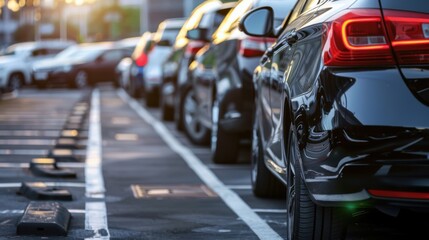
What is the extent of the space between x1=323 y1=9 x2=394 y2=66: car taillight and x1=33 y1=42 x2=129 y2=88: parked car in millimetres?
37343

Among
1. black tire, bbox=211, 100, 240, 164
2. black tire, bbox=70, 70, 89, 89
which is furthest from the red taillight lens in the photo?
black tire, bbox=70, 70, 89, 89

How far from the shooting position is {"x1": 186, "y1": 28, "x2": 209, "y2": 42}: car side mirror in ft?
49.4

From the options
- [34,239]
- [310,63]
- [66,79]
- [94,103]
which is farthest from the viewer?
[66,79]

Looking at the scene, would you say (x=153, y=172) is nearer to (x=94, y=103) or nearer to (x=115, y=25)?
(x=94, y=103)

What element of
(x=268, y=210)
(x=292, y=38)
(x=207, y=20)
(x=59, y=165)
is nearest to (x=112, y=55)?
(x=207, y=20)

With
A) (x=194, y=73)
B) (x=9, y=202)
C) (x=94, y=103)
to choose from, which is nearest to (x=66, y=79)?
(x=94, y=103)

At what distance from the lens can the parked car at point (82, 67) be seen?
42594 millimetres

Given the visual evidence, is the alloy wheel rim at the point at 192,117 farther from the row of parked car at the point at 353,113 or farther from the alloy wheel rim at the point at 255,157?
the row of parked car at the point at 353,113

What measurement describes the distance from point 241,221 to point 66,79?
1366 inches

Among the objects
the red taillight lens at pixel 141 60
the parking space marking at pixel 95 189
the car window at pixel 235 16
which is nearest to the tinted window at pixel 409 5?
the parking space marking at pixel 95 189

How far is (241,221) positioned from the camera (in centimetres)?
829

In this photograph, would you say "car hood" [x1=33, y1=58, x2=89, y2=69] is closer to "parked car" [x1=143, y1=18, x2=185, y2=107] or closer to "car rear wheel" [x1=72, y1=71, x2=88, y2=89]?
"car rear wheel" [x1=72, y1=71, x2=88, y2=89]

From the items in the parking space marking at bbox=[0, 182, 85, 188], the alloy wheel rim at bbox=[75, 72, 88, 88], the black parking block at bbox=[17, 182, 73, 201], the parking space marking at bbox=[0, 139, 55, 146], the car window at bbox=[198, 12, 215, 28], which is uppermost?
the car window at bbox=[198, 12, 215, 28]

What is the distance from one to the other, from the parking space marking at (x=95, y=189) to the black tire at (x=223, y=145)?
1.17 m
